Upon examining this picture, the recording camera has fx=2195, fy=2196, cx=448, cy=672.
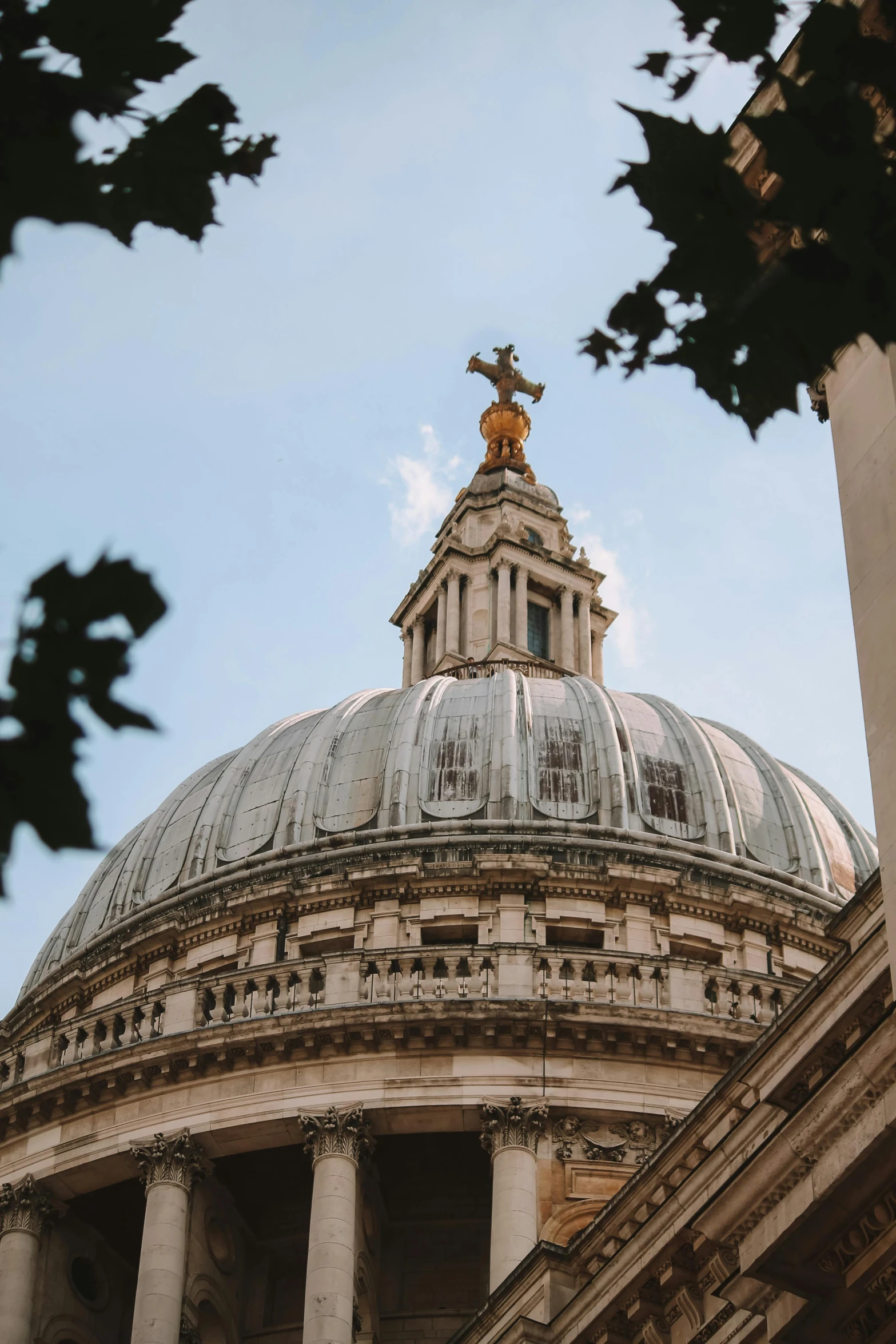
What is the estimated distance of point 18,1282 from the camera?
3400cm

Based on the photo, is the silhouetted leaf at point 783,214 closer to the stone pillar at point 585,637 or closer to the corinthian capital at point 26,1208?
the corinthian capital at point 26,1208

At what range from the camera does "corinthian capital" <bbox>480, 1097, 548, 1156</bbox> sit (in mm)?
33781

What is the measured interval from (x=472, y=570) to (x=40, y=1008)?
17.5 m

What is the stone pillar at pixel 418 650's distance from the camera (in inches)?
2141

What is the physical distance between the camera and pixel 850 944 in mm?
15633

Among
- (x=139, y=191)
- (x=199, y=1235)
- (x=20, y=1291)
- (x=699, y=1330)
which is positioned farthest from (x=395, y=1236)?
(x=139, y=191)

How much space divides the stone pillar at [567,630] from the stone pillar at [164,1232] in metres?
21.5

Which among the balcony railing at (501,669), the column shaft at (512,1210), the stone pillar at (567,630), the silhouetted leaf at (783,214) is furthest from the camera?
the stone pillar at (567,630)

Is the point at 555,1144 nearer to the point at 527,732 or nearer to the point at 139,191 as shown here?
the point at 527,732

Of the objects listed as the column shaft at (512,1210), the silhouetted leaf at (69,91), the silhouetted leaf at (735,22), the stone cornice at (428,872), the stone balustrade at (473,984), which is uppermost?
the stone cornice at (428,872)

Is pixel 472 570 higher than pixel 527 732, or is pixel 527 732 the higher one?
pixel 472 570

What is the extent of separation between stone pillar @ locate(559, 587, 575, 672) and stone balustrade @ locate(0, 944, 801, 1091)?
1820cm

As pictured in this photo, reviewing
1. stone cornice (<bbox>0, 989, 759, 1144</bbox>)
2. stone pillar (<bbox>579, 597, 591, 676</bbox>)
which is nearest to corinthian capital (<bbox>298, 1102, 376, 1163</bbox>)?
stone cornice (<bbox>0, 989, 759, 1144</bbox>)

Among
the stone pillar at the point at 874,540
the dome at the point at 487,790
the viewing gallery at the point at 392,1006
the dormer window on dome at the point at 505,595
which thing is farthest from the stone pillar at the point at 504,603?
the stone pillar at the point at 874,540
